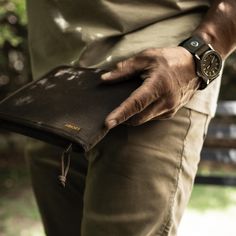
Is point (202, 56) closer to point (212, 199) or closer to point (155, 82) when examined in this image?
point (155, 82)

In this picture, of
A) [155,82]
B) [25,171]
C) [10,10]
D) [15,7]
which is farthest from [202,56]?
[25,171]

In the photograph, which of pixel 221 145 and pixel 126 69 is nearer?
pixel 126 69

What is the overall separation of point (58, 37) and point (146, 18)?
10.7 inches

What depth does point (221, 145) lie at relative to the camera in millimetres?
3594

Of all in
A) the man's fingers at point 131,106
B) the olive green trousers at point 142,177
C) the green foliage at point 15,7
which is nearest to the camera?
the man's fingers at point 131,106

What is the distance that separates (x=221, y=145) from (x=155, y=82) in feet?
8.26

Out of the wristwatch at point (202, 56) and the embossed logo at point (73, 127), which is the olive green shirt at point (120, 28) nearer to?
the wristwatch at point (202, 56)

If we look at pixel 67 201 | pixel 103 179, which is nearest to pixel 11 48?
pixel 67 201

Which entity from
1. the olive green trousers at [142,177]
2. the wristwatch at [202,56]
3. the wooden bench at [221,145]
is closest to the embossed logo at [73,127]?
the olive green trousers at [142,177]

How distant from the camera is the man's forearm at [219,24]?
Answer: 1.30m

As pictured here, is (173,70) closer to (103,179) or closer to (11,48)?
(103,179)

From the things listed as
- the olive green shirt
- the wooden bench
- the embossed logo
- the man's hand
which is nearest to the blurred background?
the wooden bench

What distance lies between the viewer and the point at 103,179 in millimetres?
1291

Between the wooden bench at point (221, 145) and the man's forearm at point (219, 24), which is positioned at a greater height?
the man's forearm at point (219, 24)
